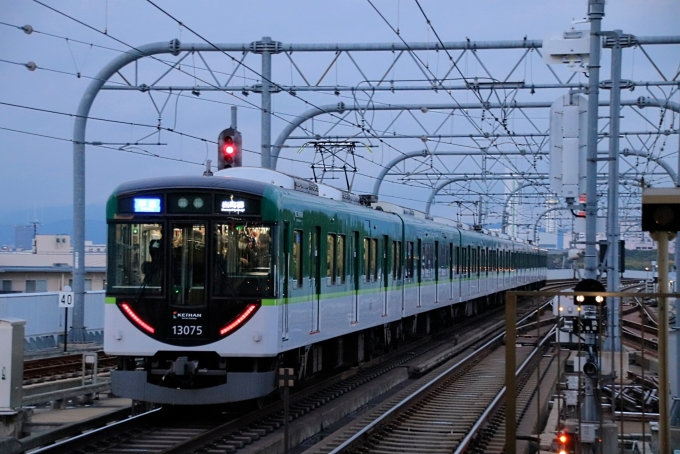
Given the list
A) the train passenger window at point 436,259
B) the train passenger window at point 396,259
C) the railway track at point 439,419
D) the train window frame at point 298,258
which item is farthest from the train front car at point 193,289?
the train passenger window at point 436,259

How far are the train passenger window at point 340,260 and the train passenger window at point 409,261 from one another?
5259 mm

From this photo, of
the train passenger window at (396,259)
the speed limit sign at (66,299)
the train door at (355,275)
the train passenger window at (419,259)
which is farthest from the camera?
the train passenger window at (419,259)

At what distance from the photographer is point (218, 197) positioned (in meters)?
12.1

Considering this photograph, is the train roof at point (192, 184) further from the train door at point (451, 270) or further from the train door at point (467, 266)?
the train door at point (467, 266)

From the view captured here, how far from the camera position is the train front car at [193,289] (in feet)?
38.9

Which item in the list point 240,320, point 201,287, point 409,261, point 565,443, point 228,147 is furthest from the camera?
point 409,261

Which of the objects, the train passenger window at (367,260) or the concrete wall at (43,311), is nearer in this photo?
the train passenger window at (367,260)

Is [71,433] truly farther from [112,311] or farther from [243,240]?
[243,240]

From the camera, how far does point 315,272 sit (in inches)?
548

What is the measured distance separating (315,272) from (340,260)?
1473 millimetres

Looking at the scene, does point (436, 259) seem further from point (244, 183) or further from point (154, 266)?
point (154, 266)

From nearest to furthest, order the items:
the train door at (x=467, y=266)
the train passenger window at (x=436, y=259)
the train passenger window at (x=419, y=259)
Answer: the train passenger window at (x=419, y=259), the train passenger window at (x=436, y=259), the train door at (x=467, y=266)

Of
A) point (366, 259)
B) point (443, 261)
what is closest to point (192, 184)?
point (366, 259)

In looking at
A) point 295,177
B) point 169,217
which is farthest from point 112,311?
point 295,177
